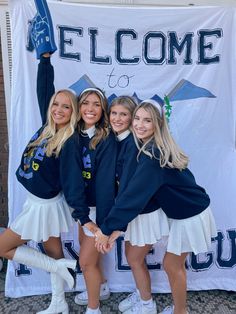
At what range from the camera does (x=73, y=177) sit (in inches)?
84.7

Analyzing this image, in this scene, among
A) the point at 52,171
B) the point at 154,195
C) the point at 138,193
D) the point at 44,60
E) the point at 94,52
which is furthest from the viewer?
the point at 94,52

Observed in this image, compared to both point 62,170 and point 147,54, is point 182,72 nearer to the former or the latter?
point 147,54

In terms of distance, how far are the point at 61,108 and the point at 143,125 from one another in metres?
0.51

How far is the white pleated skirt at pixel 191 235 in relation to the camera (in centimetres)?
219

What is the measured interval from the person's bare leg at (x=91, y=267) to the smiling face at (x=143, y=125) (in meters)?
0.73

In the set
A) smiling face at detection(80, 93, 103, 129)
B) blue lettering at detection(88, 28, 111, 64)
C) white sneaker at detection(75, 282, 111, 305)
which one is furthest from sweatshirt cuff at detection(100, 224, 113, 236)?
blue lettering at detection(88, 28, 111, 64)

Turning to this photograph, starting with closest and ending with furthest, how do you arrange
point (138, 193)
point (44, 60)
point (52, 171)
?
1. point (138, 193)
2. point (52, 171)
3. point (44, 60)

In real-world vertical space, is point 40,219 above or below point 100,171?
below

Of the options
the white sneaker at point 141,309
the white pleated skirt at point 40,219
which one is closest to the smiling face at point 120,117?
the white pleated skirt at point 40,219

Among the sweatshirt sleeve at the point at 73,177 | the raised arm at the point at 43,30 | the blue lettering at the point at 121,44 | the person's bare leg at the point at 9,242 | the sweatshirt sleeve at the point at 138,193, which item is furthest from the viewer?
the blue lettering at the point at 121,44

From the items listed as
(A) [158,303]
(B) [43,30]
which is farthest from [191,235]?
(B) [43,30]

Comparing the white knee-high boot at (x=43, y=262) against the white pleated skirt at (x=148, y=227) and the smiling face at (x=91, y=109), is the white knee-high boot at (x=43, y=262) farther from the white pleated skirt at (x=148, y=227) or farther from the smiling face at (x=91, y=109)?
the smiling face at (x=91, y=109)

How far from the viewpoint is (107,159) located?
2162mm

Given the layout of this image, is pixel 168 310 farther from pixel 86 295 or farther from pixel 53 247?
pixel 53 247
